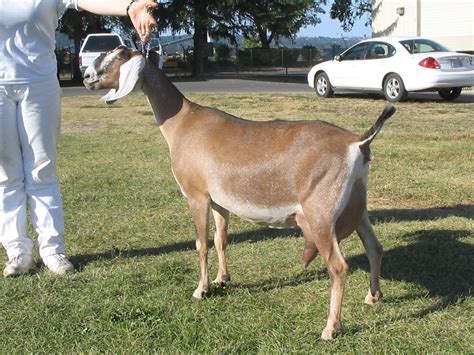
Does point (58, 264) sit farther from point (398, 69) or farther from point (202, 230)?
point (398, 69)

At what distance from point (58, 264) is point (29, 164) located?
0.79 meters

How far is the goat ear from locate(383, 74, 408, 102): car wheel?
12.1m

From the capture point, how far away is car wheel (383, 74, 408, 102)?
15.8 meters

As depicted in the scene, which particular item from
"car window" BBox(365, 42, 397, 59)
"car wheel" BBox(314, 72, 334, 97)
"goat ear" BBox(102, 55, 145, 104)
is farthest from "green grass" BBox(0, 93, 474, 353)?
"car wheel" BBox(314, 72, 334, 97)

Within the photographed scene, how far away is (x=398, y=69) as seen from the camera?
15.8 metres

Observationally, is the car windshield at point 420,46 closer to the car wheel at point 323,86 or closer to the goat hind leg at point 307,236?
the car wheel at point 323,86

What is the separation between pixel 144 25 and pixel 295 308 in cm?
213

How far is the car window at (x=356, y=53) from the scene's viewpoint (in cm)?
1738

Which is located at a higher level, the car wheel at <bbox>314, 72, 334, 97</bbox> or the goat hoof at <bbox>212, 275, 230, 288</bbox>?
the car wheel at <bbox>314, 72, 334, 97</bbox>

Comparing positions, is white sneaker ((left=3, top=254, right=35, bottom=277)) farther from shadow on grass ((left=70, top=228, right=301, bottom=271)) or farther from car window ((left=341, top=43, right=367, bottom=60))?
car window ((left=341, top=43, right=367, bottom=60))

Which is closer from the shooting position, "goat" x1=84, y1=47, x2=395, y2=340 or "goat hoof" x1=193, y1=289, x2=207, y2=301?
"goat" x1=84, y1=47, x2=395, y2=340

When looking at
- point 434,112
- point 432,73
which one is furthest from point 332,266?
point 432,73

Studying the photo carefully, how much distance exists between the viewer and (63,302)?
4535 millimetres

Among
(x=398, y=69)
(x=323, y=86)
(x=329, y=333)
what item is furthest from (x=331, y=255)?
(x=323, y=86)
